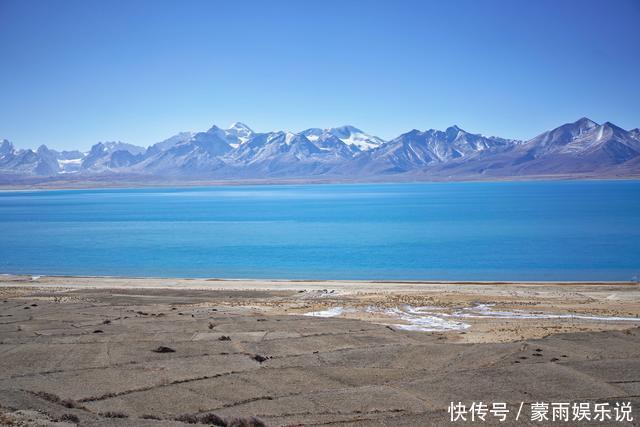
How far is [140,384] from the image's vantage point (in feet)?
50.1

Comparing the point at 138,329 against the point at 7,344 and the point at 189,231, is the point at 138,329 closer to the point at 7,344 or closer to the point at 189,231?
the point at 7,344

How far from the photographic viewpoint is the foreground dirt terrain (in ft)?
44.0

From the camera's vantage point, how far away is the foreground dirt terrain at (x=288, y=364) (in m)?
13.4

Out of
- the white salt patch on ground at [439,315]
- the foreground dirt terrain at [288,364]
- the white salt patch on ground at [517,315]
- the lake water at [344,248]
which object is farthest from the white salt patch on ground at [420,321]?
the lake water at [344,248]

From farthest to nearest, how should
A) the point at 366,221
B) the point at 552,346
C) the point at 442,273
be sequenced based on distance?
1. the point at 366,221
2. the point at 442,273
3. the point at 552,346

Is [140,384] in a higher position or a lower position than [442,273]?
higher

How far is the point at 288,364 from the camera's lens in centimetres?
1733

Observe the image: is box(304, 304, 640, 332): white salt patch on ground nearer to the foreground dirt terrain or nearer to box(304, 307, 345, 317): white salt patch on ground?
box(304, 307, 345, 317): white salt patch on ground

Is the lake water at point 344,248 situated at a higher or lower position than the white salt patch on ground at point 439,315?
lower

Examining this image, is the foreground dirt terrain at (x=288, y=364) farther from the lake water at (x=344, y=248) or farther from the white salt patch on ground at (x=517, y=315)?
the lake water at (x=344, y=248)

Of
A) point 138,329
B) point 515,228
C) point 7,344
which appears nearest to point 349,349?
point 138,329

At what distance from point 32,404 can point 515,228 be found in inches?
3172

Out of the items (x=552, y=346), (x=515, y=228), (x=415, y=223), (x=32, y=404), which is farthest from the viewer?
(x=415, y=223)

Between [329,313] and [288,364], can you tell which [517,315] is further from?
[288,364]
